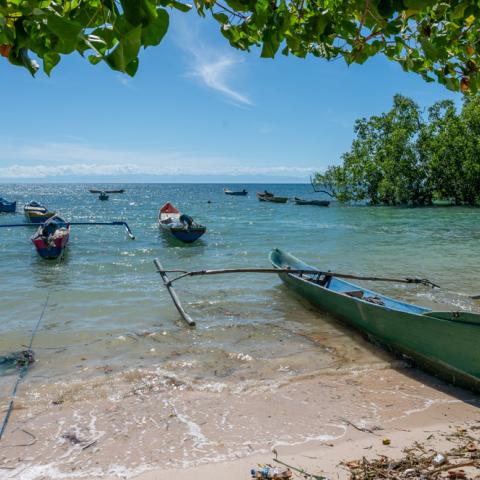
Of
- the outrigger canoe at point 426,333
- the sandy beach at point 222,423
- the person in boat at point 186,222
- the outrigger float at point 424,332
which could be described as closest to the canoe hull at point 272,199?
the person in boat at point 186,222

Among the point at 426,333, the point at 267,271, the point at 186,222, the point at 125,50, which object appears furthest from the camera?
the point at 186,222

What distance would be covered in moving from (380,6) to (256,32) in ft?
3.68

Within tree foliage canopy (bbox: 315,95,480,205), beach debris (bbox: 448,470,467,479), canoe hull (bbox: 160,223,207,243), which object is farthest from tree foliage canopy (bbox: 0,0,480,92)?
tree foliage canopy (bbox: 315,95,480,205)

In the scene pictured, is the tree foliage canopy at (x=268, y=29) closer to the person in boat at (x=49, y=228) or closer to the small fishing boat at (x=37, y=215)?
the person in boat at (x=49, y=228)

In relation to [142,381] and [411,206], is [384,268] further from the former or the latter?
[411,206]

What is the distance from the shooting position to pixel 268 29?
2.63m

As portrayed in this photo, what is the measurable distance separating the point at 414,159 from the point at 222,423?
48.2m

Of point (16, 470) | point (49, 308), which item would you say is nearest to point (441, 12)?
point (16, 470)

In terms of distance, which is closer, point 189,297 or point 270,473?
point 270,473

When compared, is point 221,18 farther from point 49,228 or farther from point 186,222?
point 186,222

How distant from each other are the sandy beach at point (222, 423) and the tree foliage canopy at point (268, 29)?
367 centimetres

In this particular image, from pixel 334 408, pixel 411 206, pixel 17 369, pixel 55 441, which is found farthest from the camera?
pixel 411 206

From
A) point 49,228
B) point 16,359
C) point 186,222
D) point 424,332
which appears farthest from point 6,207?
point 424,332

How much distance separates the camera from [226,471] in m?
4.26
